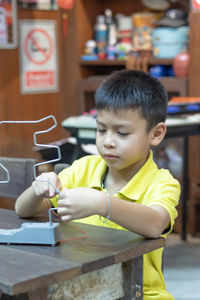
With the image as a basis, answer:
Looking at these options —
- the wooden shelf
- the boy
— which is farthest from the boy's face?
the wooden shelf

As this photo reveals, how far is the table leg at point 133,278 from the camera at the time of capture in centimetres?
111

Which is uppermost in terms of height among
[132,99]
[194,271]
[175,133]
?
[132,99]

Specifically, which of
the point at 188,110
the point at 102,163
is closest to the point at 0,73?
the point at 188,110

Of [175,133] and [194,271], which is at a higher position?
[175,133]

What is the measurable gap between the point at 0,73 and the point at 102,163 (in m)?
2.33

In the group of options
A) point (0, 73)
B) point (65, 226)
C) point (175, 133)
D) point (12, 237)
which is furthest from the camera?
point (0, 73)

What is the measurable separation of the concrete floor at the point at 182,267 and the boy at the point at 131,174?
1398 mm

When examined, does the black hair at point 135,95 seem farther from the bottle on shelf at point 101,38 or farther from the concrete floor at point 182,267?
the bottle on shelf at point 101,38

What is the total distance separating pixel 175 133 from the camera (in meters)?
2.96

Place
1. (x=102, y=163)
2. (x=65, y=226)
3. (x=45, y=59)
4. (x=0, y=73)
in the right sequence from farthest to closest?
(x=45, y=59) → (x=0, y=73) → (x=102, y=163) → (x=65, y=226)

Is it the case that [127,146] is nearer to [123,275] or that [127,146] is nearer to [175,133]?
[123,275]

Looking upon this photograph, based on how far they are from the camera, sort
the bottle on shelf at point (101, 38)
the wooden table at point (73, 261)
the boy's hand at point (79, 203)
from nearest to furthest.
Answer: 1. the wooden table at point (73, 261)
2. the boy's hand at point (79, 203)
3. the bottle on shelf at point (101, 38)

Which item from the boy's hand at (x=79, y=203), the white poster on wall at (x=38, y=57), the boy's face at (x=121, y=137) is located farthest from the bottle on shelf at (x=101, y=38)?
the boy's hand at (x=79, y=203)

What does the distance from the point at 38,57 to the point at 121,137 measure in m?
2.81
